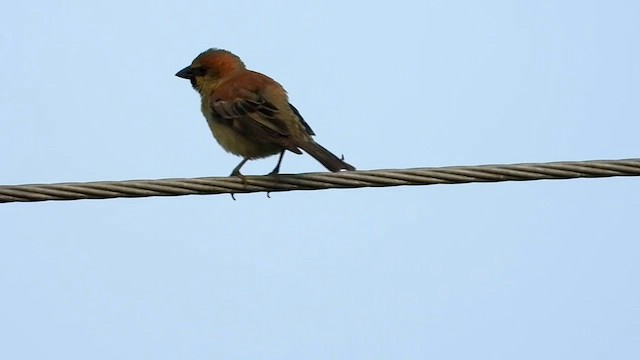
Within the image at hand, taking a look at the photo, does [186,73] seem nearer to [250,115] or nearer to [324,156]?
[250,115]

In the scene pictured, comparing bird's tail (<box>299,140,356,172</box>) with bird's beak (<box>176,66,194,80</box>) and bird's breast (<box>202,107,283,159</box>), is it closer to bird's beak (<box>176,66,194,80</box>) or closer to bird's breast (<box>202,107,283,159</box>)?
bird's breast (<box>202,107,283,159</box>)

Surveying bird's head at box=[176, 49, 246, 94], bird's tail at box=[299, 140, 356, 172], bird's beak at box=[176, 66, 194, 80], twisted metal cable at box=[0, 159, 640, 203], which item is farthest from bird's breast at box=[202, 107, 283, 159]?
twisted metal cable at box=[0, 159, 640, 203]

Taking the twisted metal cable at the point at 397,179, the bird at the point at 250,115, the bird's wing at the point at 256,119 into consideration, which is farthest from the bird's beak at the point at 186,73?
the twisted metal cable at the point at 397,179

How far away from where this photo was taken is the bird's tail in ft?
24.6

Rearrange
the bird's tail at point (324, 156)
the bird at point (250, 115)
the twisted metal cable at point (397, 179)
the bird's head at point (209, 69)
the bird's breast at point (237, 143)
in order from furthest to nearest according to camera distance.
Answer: the bird's head at point (209, 69) → the bird's breast at point (237, 143) → the bird at point (250, 115) → the bird's tail at point (324, 156) → the twisted metal cable at point (397, 179)

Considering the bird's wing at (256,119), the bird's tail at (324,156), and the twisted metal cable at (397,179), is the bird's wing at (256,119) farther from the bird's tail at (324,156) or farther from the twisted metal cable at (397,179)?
the twisted metal cable at (397,179)

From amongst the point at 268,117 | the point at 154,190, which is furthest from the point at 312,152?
the point at 154,190

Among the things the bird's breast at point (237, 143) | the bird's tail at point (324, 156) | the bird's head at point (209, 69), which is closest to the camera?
the bird's tail at point (324, 156)

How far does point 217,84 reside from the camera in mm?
9672

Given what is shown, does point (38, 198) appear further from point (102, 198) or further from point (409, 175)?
point (409, 175)

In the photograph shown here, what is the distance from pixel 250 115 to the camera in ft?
27.9

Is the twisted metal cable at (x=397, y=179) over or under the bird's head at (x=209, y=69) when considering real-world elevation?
under

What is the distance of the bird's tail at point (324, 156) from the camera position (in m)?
7.51

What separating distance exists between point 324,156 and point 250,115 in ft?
3.06
